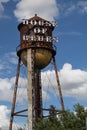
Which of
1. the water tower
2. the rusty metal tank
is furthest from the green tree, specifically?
the rusty metal tank

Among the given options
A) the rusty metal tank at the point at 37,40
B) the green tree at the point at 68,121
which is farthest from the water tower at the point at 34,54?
the green tree at the point at 68,121

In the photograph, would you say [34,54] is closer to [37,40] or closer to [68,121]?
[37,40]

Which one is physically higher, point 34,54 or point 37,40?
point 37,40

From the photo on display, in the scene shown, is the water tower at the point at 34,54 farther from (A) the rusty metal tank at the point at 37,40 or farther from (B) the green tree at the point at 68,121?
(B) the green tree at the point at 68,121

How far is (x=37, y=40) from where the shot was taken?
266 feet

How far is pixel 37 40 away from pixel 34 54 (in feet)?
10.7

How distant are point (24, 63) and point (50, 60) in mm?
4791

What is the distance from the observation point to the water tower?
257 ft

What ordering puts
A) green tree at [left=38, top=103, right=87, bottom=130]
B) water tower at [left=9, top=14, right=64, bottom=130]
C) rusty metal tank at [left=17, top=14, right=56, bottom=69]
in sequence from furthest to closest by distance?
rusty metal tank at [left=17, top=14, right=56, bottom=69] → water tower at [left=9, top=14, right=64, bottom=130] → green tree at [left=38, top=103, right=87, bottom=130]

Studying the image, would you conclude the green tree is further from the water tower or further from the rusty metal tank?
the rusty metal tank

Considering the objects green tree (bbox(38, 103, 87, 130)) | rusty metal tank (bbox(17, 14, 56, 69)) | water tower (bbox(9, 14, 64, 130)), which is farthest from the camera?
rusty metal tank (bbox(17, 14, 56, 69))

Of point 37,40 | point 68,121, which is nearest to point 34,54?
point 37,40

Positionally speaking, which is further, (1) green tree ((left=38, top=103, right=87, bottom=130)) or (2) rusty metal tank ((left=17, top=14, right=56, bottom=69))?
(2) rusty metal tank ((left=17, top=14, right=56, bottom=69))

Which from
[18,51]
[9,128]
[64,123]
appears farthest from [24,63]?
[64,123]
